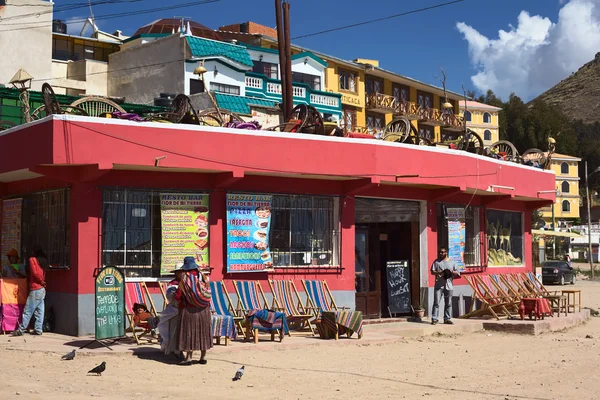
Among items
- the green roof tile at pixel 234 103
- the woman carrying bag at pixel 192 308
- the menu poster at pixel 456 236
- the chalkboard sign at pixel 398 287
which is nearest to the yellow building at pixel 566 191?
A: the green roof tile at pixel 234 103

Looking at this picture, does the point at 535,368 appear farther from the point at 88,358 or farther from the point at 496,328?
the point at 88,358

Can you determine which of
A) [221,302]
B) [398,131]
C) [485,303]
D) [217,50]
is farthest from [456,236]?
[217,50]

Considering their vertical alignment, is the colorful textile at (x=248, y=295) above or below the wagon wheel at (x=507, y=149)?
below

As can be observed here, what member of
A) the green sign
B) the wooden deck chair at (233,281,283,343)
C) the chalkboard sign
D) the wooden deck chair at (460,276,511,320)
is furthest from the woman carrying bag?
the wooden deck chair at (460,276,511,320)

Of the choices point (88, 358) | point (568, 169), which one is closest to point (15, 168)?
point (88, 358)

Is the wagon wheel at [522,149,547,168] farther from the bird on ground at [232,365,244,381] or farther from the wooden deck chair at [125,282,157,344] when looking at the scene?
the bird on ground at [232,365,244,381]

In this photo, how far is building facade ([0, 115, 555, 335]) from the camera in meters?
13.6

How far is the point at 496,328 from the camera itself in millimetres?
16531

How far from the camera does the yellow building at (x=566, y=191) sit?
82688 millimetres

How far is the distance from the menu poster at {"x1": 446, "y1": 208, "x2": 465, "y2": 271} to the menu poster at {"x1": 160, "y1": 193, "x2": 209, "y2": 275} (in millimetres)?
6323

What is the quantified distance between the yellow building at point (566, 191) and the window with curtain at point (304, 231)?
229ft

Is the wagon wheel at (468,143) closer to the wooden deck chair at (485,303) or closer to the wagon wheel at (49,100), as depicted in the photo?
the wooden deck chair at (485,303)

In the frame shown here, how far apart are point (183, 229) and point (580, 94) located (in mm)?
141883

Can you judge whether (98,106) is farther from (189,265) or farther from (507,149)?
(507,149)
